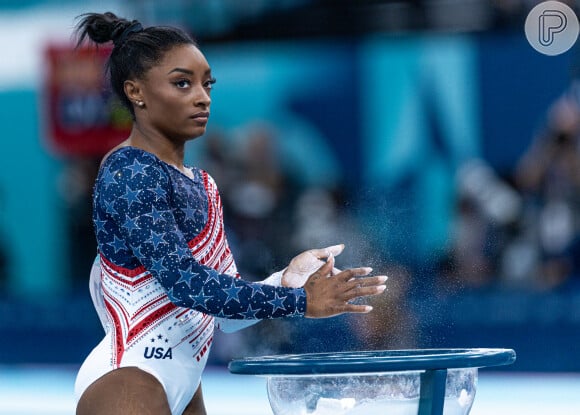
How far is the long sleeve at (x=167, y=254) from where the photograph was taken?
238 centimetres

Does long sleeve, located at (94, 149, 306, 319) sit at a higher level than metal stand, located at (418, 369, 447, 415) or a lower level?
higher

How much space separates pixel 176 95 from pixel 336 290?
1.91 feet

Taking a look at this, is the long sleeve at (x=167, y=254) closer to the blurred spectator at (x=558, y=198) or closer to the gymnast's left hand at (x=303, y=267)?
the gymnast's left hand at (x=303, y=267)

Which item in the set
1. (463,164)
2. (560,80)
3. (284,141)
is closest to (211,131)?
(284,141)

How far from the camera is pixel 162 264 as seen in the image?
2.38 meters

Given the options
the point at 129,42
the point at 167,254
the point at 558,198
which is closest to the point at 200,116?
the point at 129,42

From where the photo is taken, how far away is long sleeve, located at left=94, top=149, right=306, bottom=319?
2375mm

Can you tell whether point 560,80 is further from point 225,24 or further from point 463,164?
point 225,24

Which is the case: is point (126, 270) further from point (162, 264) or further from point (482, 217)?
point (482, 217)

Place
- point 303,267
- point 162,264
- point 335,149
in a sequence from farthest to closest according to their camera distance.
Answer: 1. point 335,149
2. point 303,267
3. point 162,264

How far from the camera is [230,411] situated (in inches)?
241

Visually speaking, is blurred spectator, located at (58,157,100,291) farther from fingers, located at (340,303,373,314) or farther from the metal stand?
the metal stand

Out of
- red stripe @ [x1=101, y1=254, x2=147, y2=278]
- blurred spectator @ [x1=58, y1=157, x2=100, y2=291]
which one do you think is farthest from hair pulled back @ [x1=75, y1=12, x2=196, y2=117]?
blurred spectator @ [x1=58, y1=157, x2=100, y2=291]

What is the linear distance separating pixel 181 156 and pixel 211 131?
5933mm
